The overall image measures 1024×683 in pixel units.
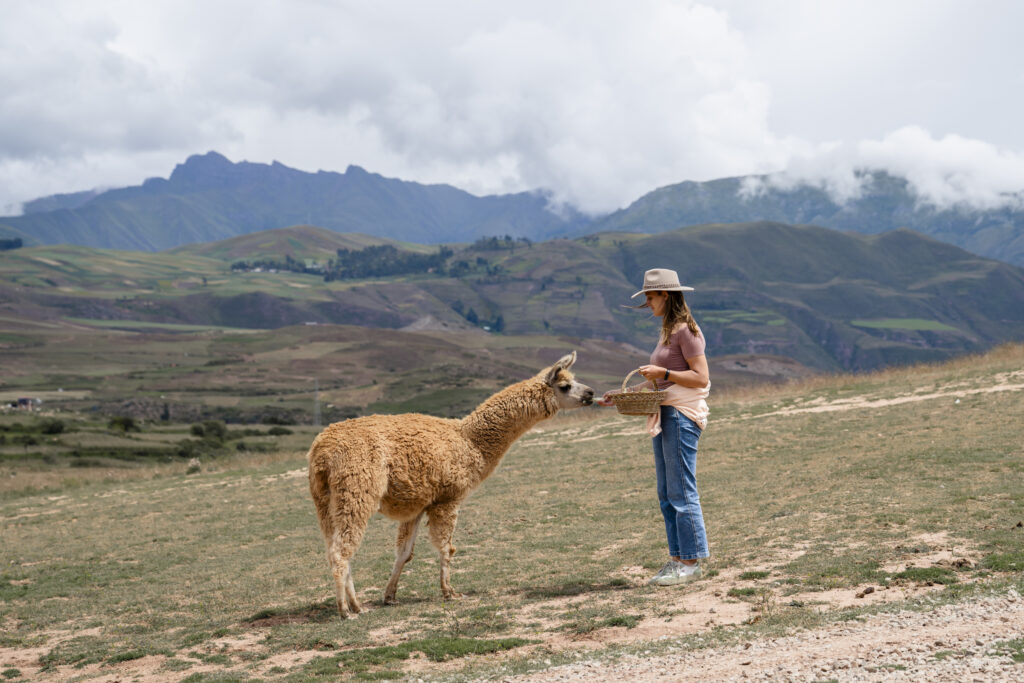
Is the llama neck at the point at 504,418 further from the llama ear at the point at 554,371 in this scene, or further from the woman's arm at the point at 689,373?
the woman's arm at the point at 689,373

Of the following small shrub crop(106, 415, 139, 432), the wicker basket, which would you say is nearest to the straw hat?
the wicker basket

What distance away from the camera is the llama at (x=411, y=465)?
30.2 feet

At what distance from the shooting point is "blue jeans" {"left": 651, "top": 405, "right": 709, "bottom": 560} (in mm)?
9047

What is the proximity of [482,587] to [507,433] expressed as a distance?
189cm

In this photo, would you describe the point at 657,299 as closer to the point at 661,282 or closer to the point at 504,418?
the point at 661,282

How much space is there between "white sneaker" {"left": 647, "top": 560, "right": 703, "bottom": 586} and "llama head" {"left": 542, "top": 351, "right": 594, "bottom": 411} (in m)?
2.06

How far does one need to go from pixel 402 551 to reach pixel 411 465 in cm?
117

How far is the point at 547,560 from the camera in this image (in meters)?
11.3

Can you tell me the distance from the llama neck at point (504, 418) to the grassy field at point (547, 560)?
1.67 meters

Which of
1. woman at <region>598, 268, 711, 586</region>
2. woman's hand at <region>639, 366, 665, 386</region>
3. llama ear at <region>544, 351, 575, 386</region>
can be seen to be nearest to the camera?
woman's hand at <region>639, 366, 665, 386</region>

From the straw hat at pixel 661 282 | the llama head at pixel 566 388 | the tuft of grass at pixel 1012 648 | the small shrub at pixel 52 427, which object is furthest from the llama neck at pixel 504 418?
the small shrub at pixel 52 427

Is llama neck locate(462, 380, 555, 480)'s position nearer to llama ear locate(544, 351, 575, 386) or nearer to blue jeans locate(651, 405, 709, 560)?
llama ear locate(544, 351, 575, 386)

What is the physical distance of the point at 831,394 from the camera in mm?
27656

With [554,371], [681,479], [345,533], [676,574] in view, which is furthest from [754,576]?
[345,533]
